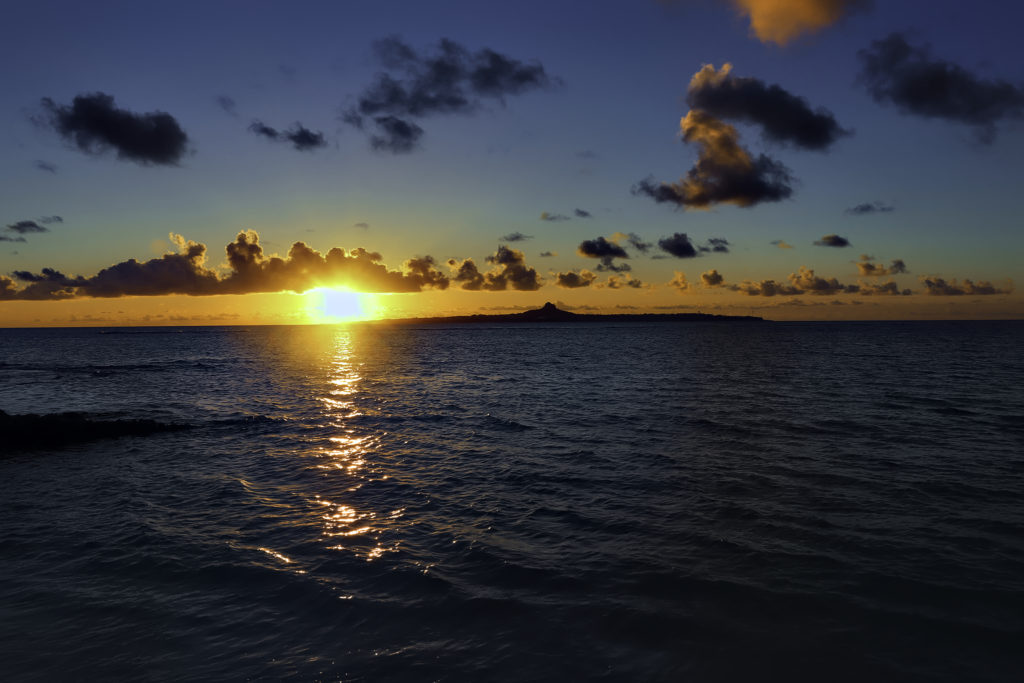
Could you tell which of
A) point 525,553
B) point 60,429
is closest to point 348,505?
point 525,553

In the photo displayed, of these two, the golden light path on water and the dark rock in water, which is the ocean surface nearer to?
the golden light path on water

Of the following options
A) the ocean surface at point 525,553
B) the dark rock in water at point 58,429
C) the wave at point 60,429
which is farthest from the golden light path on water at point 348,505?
the dark rock in water at point 58,429

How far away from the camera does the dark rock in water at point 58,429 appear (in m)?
29.9

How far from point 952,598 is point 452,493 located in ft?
47.9

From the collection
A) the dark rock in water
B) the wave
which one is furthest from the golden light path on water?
the dark rock in water

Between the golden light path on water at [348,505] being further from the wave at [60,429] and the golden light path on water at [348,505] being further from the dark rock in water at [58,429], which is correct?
the dark rock in water at [58,429]

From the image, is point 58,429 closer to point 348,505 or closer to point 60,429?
point 60,429

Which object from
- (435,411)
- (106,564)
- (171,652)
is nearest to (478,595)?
(171,652)

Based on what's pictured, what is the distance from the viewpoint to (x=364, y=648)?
10.4 meters

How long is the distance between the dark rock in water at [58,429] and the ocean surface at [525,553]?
38.1 inches

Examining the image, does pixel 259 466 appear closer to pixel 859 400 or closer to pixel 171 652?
pixel 171 652

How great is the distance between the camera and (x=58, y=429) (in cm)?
3159

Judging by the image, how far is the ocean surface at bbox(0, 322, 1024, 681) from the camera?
10227 mm

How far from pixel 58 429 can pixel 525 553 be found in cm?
3115
